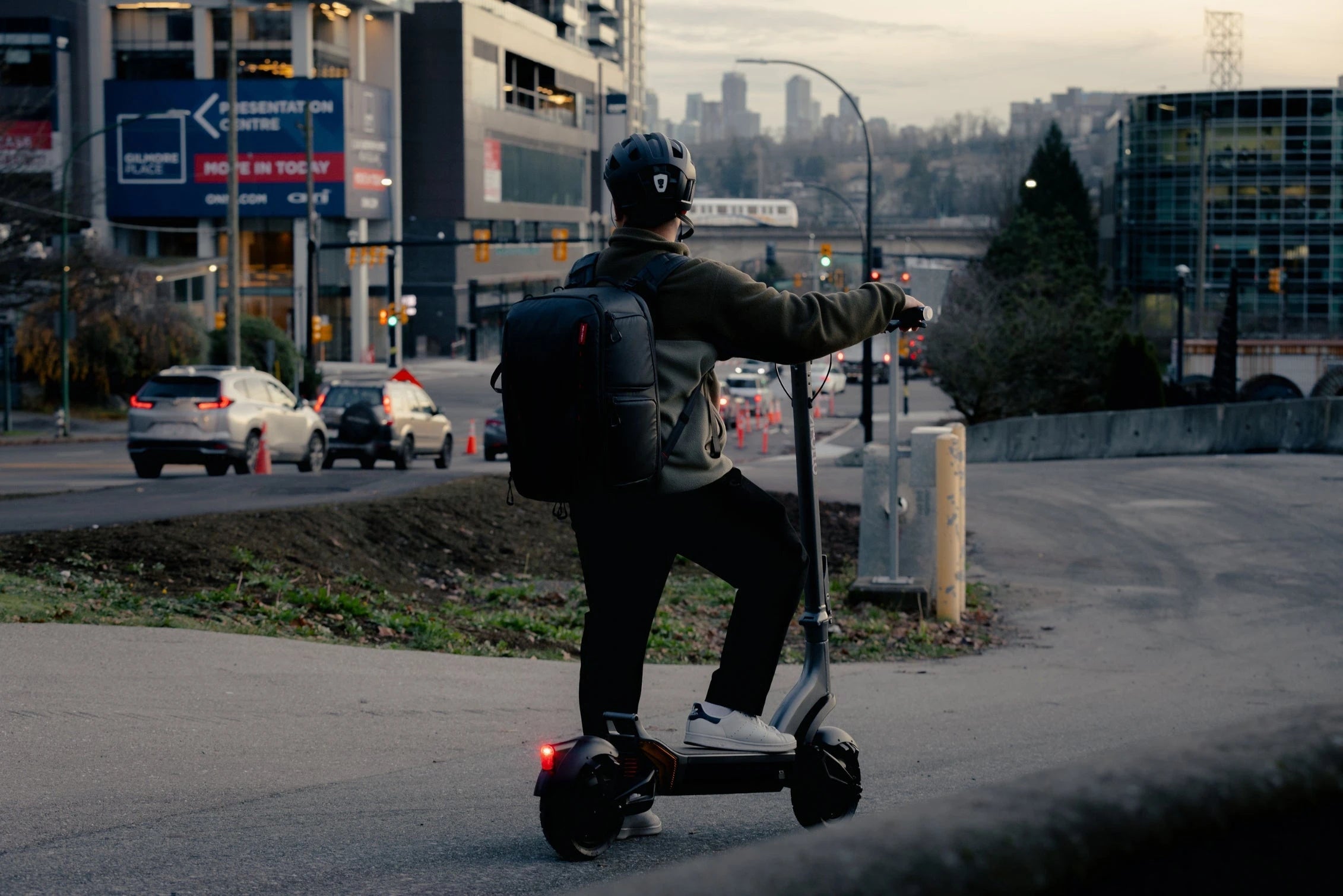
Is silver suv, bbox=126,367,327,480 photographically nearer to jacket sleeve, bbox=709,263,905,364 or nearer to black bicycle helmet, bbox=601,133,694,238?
black bicycle helmet, bbox=601,133,694,238

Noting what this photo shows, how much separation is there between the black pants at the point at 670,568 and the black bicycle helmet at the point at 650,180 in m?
0.71

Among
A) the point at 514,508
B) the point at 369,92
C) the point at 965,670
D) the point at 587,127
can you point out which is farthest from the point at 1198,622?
the point at 587,127

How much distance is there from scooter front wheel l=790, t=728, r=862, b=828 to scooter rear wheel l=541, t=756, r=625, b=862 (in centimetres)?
57

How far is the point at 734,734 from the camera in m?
4.28

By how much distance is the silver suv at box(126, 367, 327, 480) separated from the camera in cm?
2495

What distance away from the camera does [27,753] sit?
18.0 feet

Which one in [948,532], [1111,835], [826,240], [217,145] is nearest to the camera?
[1111,835]

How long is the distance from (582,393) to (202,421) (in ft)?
73.3

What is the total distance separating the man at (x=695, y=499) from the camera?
13.1 feet

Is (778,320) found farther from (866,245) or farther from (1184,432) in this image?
(866,245)

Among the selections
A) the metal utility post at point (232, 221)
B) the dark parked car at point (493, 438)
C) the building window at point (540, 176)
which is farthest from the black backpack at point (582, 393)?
the building window at point (540, 176)

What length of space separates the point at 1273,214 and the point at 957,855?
307 ft

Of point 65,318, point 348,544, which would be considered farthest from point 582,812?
point 65,318

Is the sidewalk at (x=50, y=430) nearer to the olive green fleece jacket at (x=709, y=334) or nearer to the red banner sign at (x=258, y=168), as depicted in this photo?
the red banner sign at (x=258, y=168)
